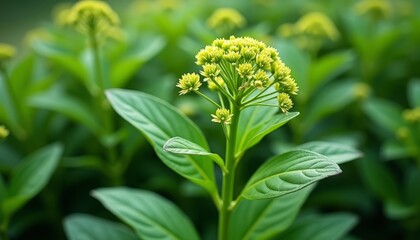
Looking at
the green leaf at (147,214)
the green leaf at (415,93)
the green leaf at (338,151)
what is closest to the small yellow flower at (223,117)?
the green leaf at (338,151)

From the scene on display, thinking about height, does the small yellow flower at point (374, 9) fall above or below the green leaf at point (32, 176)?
above

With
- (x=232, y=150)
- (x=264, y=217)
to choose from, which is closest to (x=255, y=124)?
(x=232, y=150)

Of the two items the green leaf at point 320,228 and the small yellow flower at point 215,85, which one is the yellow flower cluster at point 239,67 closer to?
the small yellow flower at point 215,85

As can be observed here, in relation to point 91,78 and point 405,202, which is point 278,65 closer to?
point 91,78

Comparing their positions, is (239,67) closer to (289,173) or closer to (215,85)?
(215,85)

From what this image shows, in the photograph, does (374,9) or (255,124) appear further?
(374,9)

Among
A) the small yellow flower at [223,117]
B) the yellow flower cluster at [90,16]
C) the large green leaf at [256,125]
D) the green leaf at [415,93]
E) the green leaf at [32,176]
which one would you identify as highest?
Answer: the yellow flower cluster at [90,16]

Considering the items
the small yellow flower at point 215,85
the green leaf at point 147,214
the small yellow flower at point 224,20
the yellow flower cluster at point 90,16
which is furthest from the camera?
the small yellow flower at point 224,20
